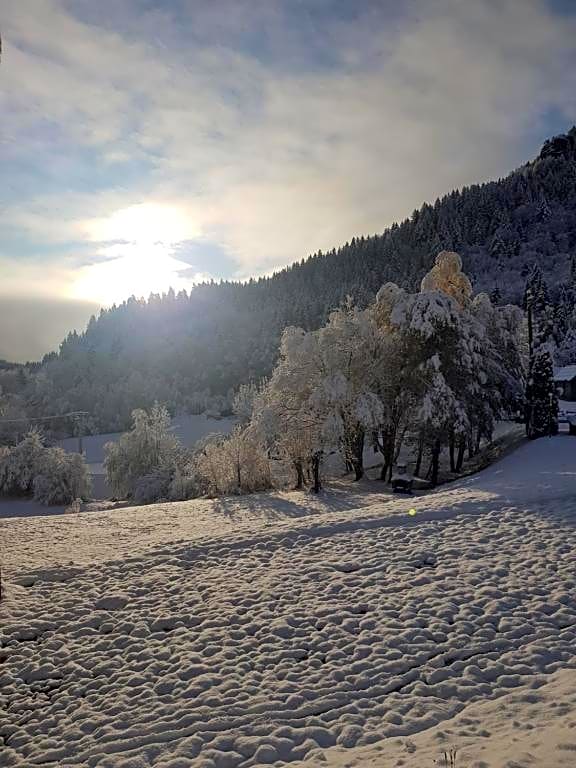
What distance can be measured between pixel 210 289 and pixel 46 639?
162299mm

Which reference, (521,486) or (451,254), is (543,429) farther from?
(521,486)

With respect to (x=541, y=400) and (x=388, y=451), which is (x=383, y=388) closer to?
(x=388, y=451)

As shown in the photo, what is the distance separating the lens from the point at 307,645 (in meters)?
7.93

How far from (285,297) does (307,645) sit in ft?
422

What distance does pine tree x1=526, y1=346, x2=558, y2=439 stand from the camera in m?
30.3

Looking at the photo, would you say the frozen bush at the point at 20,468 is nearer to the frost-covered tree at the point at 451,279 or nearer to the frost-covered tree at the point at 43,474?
the frost-covered tree at the point at 43,474

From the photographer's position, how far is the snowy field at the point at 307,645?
5766 millimetres

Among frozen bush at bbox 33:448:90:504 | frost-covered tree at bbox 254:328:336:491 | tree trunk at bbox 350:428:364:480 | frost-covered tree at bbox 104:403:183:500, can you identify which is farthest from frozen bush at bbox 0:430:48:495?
tree trunk at bbox 350:428:364:480

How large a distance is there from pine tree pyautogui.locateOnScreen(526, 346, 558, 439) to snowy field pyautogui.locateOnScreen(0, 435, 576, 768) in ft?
57.1

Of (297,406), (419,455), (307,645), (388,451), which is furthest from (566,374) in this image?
(307,645)

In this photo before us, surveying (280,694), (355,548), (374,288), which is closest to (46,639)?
(280,694)

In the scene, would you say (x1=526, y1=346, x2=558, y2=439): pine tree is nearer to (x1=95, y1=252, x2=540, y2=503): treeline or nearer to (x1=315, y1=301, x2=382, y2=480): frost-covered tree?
(x1=95, y1=252, x2=540, y2=503): treeline

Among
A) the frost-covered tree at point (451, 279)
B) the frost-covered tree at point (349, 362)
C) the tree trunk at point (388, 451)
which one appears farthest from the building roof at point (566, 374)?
the frost-covered tree at point (349, 362)

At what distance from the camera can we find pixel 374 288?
389 feet
